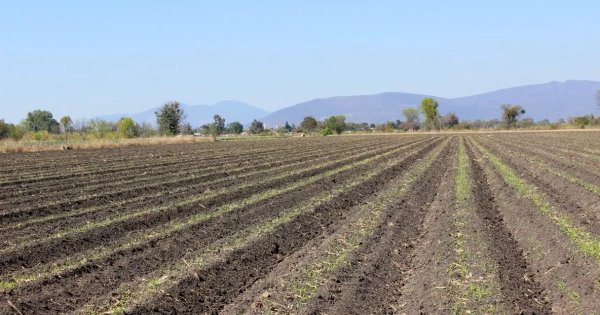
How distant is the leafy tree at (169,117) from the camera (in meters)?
91.4

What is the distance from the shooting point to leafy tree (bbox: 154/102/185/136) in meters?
91.4

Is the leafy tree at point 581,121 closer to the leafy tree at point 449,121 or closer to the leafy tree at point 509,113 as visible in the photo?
the leafy tree at point 509,113

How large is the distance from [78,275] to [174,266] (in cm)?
116

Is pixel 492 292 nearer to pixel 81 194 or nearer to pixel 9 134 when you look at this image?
pixel 81 194

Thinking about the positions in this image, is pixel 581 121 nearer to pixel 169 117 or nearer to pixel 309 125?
pixel 309 125

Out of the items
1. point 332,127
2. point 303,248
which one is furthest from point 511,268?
point 332,127

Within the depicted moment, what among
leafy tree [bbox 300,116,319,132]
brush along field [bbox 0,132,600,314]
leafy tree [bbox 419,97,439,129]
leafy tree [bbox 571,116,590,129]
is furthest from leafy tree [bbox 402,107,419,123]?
brush along field [bbox 0,132,600,314]

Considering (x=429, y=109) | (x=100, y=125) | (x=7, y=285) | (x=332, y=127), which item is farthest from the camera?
(x=429, y=109)

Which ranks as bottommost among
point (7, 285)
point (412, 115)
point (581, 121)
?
point (581, 121)

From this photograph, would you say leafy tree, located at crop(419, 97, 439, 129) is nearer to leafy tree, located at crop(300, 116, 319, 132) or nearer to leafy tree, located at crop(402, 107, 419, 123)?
leafy tree, located at crop(300, 116, 319, 132)

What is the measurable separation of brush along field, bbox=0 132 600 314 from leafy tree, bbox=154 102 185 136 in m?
74.8

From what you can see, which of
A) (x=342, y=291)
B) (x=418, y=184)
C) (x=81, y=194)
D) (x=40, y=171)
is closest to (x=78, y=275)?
(x=342, y=291)

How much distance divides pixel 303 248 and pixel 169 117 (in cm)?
8518

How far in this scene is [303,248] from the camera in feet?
30.3
